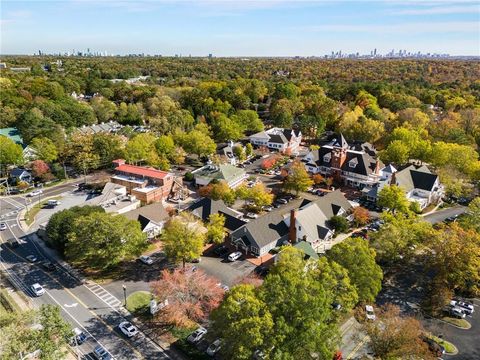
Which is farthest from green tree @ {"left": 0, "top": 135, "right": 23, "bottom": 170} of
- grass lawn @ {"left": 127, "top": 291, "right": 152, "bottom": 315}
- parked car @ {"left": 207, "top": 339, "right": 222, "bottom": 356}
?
parked car @ {"left": 207, "top": 339, "right": 222, "bottom": 356}

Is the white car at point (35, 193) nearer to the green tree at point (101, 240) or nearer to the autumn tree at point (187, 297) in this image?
the green tree at point (101, 240)


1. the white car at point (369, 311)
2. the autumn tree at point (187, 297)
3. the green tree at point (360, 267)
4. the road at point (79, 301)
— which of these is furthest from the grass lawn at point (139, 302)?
the white car at point (369, 311)

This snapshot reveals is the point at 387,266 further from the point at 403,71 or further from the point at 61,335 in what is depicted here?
the point at 403,71

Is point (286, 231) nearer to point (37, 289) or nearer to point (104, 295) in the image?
point (104, 295)

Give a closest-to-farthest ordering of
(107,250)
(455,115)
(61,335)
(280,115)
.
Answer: (61,335), (107,250), (455,115), (280,115)

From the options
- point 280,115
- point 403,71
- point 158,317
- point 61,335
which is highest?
point 403,71

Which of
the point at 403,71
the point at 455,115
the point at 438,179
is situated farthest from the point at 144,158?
the point at 403,71
